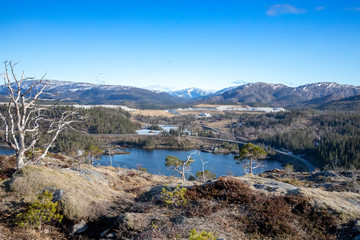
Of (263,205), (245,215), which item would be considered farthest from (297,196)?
(245,215)

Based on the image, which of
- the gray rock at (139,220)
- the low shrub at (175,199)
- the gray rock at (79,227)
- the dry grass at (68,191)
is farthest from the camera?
the low shrub at (175,199)

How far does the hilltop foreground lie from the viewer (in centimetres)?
705

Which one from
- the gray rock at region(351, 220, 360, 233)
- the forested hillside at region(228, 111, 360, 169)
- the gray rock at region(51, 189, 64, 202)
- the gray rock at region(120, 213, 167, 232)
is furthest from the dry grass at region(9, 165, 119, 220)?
the forested hillside at region(228, 111, 360, 169)

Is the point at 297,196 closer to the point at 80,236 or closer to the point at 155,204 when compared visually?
the point at 155,204

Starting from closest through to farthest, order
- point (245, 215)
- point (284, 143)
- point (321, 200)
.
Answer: point (245, 215) → point (321, 200) → point (284, 143)

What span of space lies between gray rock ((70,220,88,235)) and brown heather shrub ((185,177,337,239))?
136 inches

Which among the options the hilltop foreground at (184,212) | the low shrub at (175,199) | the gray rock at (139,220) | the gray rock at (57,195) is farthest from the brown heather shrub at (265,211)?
the gray rock at (57,195)

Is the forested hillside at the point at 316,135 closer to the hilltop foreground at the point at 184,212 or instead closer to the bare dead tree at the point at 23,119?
the hilltop foreground at the point at 184,212

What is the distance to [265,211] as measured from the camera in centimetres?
809

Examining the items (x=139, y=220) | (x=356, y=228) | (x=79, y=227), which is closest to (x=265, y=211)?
(x=356, y=228)

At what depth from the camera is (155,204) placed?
925cm

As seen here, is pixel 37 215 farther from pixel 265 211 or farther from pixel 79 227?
pixel 265 211

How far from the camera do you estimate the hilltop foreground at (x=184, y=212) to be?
23.1ft

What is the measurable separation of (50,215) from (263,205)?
6913mm
